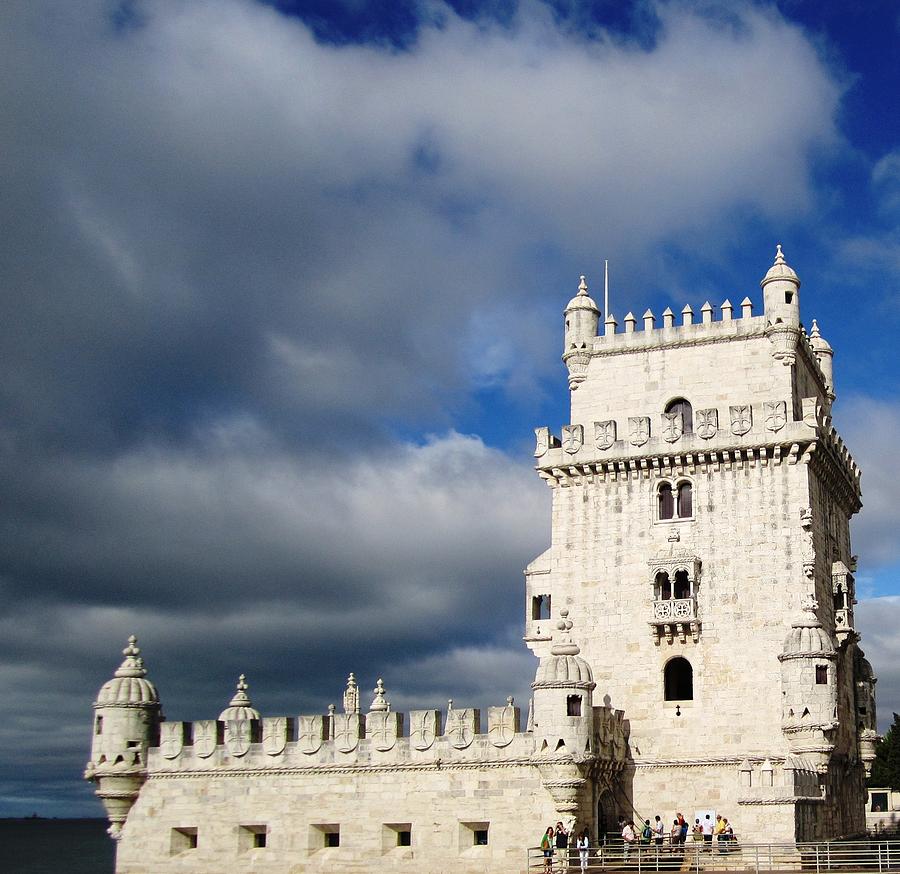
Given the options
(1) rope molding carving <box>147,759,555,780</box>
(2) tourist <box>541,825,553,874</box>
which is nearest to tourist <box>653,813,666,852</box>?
(2) tourist <box>541,825,553,874</box>

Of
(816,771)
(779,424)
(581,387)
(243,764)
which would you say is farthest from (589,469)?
(243,764)

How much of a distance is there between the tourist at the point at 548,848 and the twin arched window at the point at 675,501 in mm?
12907

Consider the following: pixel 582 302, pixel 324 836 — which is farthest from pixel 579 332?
pixel 324 836

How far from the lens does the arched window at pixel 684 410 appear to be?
49375 mm

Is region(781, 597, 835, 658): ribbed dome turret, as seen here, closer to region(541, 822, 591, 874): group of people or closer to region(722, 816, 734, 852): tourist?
region(722, 816, 734, 852): tourist

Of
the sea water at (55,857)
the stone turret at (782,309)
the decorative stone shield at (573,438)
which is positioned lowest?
the sea water at (55,857)

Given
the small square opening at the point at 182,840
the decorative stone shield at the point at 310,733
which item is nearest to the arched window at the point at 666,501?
the decorative stone shield at the point at 310,733

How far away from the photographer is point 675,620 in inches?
1823

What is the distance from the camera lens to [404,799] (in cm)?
4381

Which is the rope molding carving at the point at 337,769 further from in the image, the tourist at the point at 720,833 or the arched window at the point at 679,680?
the arched window at the point at 679,680

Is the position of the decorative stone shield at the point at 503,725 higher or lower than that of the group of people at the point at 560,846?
higher

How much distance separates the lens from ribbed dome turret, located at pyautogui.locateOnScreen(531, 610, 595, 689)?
4231cm

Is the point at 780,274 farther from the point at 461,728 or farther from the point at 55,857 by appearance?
the point at 55,857

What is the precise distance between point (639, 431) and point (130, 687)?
68.5 feet
